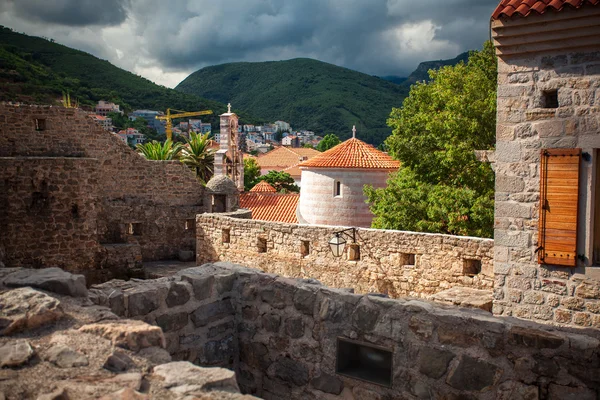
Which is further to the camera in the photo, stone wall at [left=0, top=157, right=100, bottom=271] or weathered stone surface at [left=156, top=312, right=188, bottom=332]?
stone wall at [left=0, top=157, right=100, bottom=271]

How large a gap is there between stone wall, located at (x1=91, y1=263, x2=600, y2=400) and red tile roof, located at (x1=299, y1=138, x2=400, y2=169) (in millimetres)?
16709

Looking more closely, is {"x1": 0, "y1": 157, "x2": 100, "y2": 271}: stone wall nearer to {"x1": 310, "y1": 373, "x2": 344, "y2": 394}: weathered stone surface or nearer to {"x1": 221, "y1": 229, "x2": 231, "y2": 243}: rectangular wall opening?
{"x1": 221, "y1": 229, "x2": 231, "y2": 243}: rectangular wall opening

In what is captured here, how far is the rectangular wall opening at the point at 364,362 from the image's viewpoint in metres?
3.63

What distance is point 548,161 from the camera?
20.0 feet

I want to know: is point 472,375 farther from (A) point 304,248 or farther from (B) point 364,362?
(A) point 304,248

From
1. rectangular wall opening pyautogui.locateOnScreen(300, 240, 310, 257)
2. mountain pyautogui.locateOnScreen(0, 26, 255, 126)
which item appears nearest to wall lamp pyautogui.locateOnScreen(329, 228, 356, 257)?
rectangular wall opening pyautogui.locateOnScreen(300, 240, 310, 257)

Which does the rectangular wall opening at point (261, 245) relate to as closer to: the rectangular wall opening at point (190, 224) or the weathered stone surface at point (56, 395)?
the rectangular wall opening at point (190, 224)

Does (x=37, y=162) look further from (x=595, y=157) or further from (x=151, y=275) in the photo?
(x=595, y=157)

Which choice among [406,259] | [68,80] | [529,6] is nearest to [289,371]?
[529,6]

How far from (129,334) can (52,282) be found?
0.84m

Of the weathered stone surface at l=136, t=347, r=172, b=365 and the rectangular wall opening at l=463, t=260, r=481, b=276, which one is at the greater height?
the weathered stone surface at l=136, t=347, r=172, b=365

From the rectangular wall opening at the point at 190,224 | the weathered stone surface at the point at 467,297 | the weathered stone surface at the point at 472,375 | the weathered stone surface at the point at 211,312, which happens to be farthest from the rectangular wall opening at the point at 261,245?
the weathered stone surface at the point at 472,375

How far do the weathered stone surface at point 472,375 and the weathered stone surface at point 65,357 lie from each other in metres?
2.15

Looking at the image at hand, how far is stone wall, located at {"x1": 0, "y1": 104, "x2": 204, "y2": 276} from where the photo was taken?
12953mm
